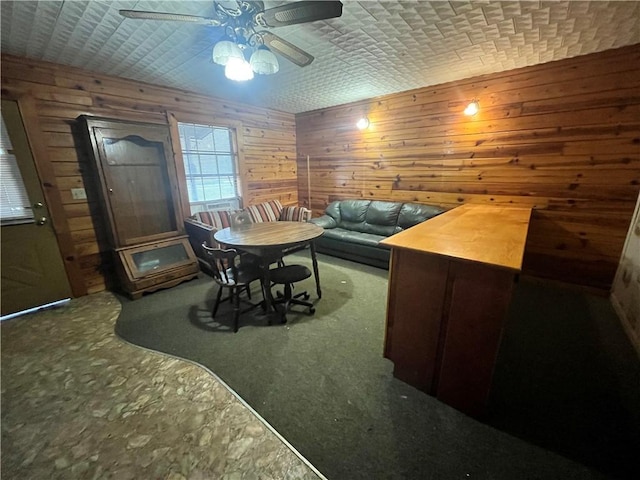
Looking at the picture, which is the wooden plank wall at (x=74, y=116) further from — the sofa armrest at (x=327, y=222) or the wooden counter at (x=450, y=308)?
the wooden counter at (x=450, y=308)

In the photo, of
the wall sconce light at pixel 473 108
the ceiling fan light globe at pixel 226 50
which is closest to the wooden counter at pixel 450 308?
the ceiling fan light globe at pixel 226 50

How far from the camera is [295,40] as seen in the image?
2.24 m

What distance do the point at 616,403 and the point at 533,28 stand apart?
2736mm

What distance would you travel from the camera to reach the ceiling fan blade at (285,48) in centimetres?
180

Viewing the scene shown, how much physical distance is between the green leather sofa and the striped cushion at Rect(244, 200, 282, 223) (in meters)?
0.79

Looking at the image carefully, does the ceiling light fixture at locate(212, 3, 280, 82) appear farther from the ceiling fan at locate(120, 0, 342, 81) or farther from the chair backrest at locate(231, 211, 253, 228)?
the chair backrest at locate(231, 211, 253, 228)

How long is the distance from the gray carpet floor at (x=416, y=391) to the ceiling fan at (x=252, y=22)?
2161 mm

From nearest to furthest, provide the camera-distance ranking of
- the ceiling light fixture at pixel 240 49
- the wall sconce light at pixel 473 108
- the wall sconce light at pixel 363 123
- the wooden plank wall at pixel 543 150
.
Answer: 1. the ceiling light fixture at pixel 240 49
2. the wooden plank wall at pixel 543 150
3. the wall sconce light at pixel 473 108
4. the wall sconce light at pixel 363 123

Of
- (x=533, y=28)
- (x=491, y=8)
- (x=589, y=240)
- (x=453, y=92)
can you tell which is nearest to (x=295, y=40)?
(x=491, y=8)

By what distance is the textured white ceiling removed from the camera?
70.8 inches

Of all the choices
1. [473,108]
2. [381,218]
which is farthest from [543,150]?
[381,218]

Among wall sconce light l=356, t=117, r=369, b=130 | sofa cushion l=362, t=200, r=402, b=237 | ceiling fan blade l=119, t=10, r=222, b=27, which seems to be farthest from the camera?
wall sconce light l=356, t=117, r=369, b=130

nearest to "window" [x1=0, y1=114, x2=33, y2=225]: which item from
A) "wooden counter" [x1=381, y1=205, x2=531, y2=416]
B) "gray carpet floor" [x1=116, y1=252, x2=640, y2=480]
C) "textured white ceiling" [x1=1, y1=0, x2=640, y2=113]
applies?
"textured white ceiling" [x1=1, y1=0, x2=640, y2=113]

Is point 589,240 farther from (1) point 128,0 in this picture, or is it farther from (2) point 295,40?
(1) point 128,0
